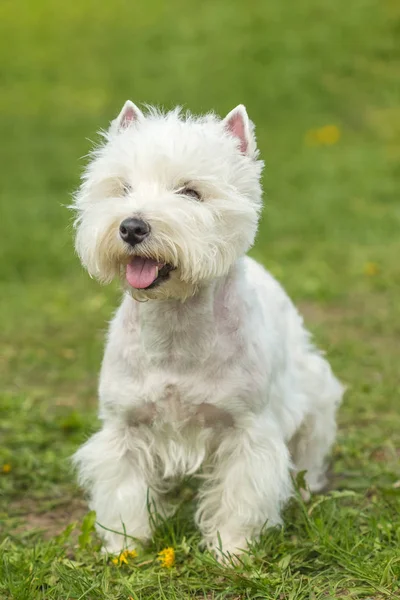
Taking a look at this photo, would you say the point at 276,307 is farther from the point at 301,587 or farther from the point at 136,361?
the point at 301,587

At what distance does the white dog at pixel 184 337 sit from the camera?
373 cm

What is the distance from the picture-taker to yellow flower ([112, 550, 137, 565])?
157 inches

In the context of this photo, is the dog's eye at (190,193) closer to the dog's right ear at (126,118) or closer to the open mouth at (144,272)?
the open mouth at (144,272)

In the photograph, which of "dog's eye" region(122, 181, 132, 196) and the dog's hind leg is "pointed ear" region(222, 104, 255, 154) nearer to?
"dog's eye" region(122, 181, 132, 196)

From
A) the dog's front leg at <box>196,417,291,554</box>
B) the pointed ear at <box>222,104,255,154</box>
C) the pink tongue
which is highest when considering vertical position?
the pointed ear at <box>222,104,255,154</box>

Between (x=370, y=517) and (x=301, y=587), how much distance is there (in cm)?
65

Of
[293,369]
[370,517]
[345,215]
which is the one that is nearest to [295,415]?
[293,369]

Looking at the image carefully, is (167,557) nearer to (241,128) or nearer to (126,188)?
(126,188)

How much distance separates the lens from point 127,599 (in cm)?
366

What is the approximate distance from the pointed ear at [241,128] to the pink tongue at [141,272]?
650 millimetres

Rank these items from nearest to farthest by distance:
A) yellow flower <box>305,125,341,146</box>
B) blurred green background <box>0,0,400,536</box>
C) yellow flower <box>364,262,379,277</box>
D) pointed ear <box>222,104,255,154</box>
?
pointed ear <box>222,104,255,154</box> < blurred green background <box>0,0,400,536</box> < yellow flower <box>364,262,379,277</box> < yellow flower <box>305,125,341,146</box>

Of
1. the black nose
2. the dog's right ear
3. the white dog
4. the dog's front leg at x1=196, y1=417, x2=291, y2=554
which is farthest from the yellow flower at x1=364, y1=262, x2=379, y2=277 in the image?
the black nose

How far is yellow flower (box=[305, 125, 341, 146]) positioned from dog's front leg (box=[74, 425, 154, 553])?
11.0 meters

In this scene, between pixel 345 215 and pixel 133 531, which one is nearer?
pixel 133 531
